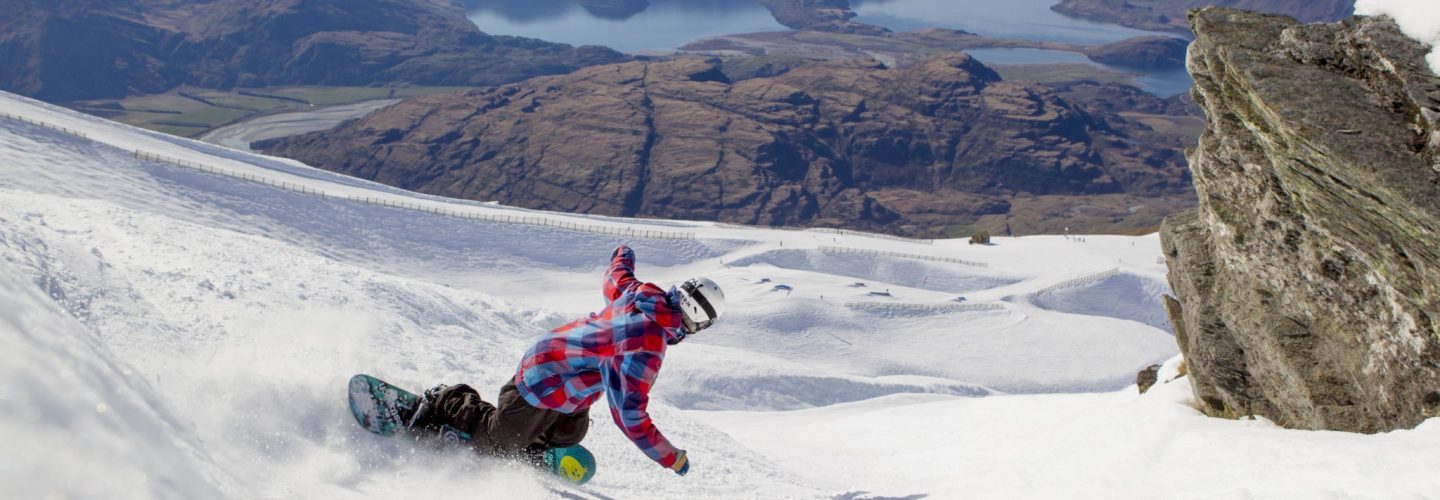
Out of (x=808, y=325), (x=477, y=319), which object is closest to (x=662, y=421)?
(x=477, y=319)

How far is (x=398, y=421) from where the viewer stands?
29.6ft

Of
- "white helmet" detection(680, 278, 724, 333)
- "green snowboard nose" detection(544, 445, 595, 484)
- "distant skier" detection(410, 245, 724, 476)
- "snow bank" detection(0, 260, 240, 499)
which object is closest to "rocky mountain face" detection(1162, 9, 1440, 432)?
"white helmet" detection(680, 278, 724, 333)

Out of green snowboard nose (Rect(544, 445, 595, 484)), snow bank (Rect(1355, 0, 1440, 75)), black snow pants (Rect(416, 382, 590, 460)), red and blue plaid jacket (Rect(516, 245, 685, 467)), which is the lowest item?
green snowboard nose (Rect(544, 445, 595, 484))

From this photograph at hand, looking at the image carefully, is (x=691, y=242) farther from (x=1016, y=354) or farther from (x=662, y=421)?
(x=662, y=421)

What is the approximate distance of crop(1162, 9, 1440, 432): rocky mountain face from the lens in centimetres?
1009

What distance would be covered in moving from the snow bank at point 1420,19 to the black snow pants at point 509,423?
9.82 metres

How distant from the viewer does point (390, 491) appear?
798 cm

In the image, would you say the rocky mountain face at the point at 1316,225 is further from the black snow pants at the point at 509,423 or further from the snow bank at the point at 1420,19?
the black snow pants at the point at 509,423

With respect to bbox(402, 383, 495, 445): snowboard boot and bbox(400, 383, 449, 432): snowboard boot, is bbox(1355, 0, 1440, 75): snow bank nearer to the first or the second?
bbox(402, 383, 495, 445): snowboard boot

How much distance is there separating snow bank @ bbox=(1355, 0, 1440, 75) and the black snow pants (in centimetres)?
982

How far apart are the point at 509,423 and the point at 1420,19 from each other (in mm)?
10754

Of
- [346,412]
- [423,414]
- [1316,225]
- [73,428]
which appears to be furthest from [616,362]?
[1316,225]

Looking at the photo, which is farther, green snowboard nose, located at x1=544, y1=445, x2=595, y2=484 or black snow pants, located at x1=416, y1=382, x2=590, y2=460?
green snowboard nose, located at x1=544, y1=445, x2=595, y2=484

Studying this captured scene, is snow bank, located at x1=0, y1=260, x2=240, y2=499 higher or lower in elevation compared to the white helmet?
higher
